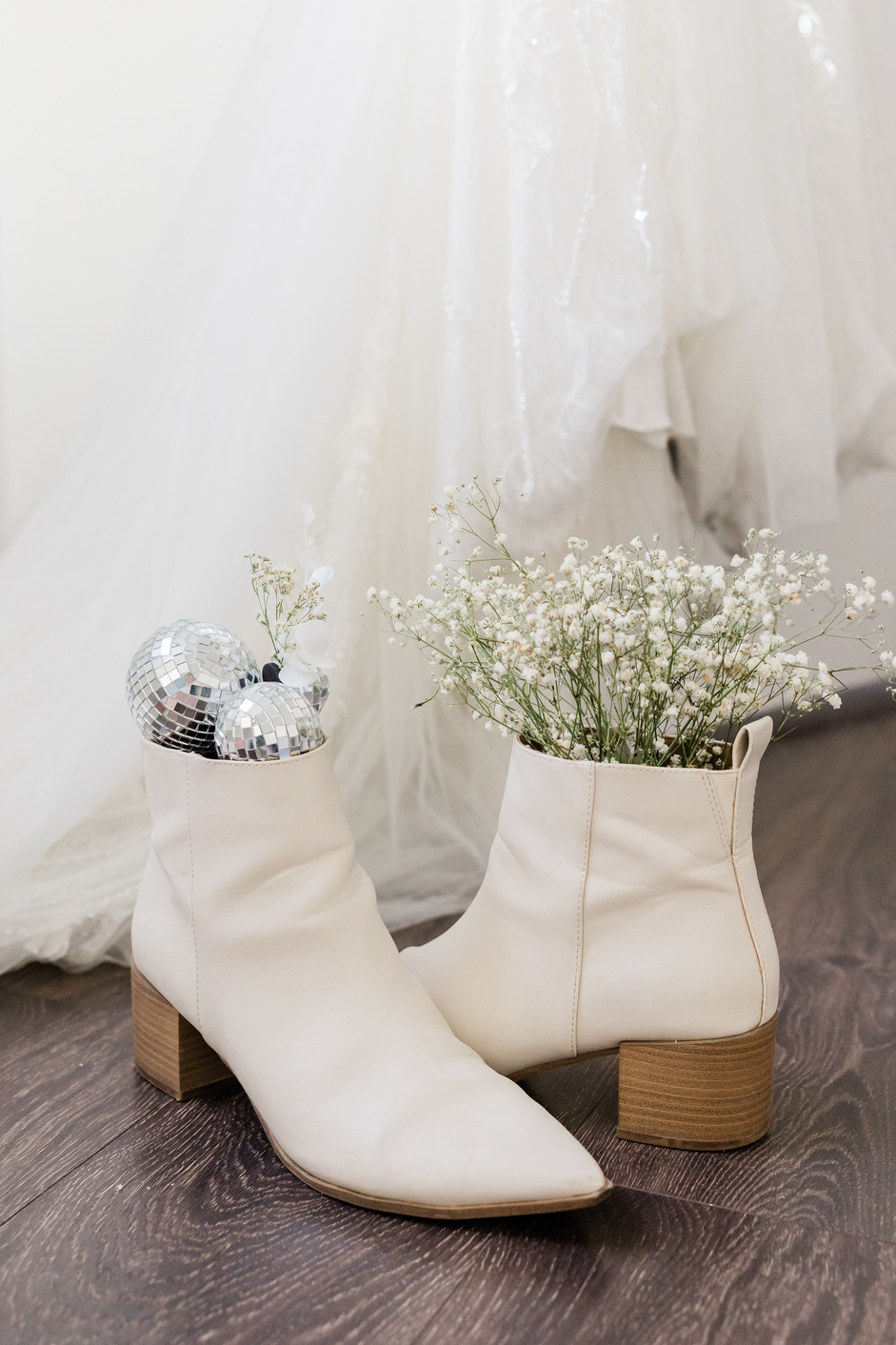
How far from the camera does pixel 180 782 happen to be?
0.71 m

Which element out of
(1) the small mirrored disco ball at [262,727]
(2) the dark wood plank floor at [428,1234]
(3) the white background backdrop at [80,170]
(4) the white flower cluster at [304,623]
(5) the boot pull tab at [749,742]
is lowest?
(2) the dark wood plank floor at [428,1234]

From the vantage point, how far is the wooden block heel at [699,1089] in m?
0.68

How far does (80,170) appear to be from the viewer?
6.17 feet

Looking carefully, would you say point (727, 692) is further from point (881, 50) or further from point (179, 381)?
point (881, 50)

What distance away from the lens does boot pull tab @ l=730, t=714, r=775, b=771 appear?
2.23 feet

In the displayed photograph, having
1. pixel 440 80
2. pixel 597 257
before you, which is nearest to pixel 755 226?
pixel 597 257

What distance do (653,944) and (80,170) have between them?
5.75 ft

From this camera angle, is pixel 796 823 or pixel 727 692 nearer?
pixel 727 692

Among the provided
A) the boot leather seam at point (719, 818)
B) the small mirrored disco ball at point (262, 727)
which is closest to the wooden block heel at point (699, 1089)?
the boot leather seam at point (719, 818)

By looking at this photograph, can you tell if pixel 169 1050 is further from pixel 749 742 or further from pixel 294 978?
pixel 749 742

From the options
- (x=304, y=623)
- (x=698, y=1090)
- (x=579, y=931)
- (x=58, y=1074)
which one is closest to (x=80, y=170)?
(x=304, y=623)

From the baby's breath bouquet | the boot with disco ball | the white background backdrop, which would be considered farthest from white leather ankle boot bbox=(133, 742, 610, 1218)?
the white background backdrop

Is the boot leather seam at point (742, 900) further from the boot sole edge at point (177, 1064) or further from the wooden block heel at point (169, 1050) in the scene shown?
the wooden block heel at point (169, 1050)

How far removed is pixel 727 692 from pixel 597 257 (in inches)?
22.7
